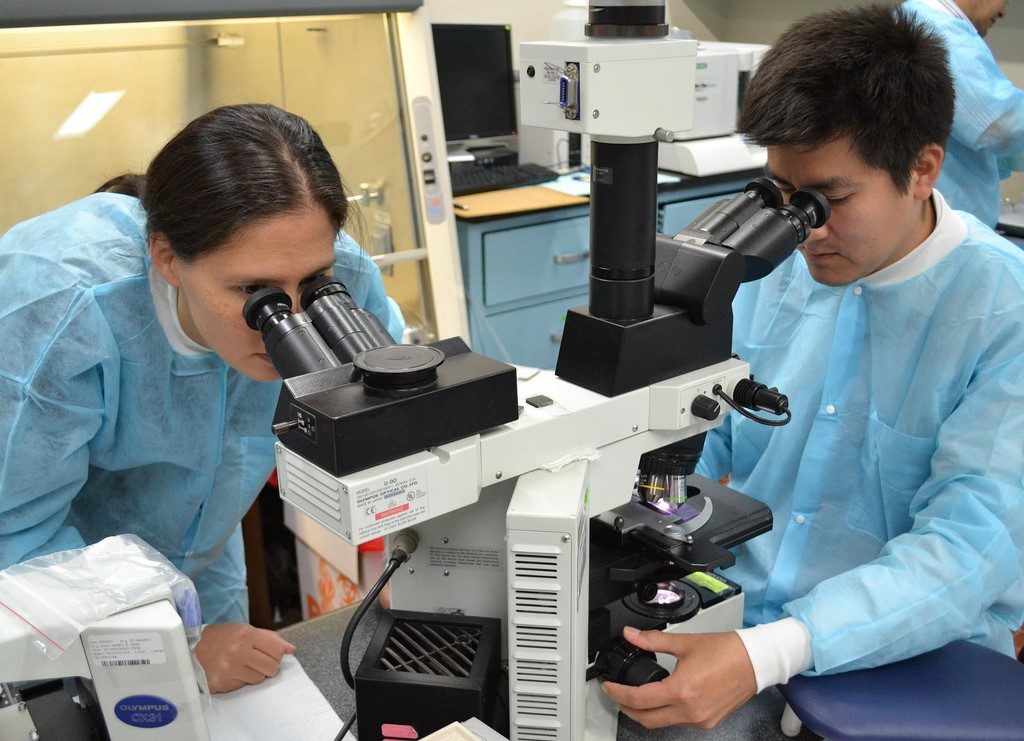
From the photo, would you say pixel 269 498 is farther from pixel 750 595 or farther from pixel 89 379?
pixel 750 595

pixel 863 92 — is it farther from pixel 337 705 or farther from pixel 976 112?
pixel 976 112

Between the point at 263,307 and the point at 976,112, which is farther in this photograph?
the point at 976,112

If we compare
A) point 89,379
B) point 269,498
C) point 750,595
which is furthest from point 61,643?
point 269,498

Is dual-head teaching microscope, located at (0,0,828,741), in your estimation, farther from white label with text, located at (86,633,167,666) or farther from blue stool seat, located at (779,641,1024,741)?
blue stool seat, located at (779,641,1024,741)

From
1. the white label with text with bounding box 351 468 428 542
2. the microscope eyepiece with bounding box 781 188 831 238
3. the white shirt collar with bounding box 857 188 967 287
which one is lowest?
the white label with text with bounding box 351 468 428 542

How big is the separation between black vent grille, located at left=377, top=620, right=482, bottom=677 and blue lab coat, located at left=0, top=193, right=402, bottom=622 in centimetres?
43

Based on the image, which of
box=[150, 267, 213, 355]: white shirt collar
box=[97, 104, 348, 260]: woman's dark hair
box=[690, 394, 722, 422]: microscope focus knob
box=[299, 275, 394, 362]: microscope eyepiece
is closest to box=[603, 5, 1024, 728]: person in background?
box=[690, 394, 722, 422]: microscope focus knob

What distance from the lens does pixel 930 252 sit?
112 cm

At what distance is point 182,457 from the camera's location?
121 cm

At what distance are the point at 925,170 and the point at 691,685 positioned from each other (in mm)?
693

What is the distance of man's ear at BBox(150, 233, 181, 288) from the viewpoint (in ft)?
3.46

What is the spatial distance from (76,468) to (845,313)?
0.99m

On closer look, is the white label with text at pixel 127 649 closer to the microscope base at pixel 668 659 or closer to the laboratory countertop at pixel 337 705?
the laboratory countertop at pixel 337 705

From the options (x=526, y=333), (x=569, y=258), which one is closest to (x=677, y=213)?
(x=569, y=258)
